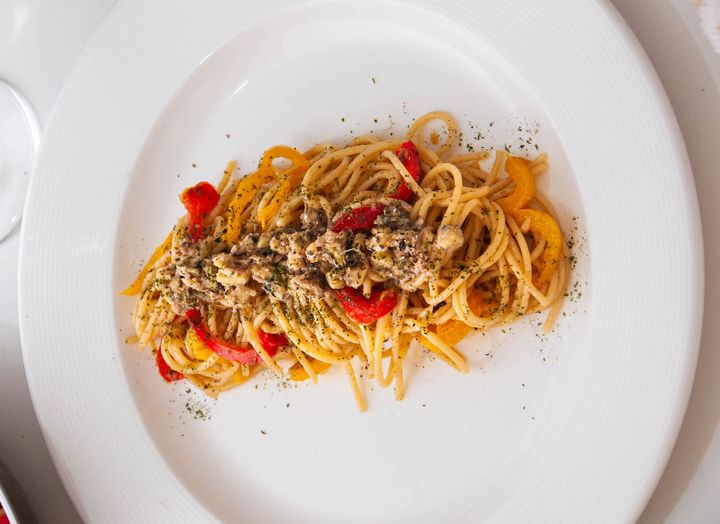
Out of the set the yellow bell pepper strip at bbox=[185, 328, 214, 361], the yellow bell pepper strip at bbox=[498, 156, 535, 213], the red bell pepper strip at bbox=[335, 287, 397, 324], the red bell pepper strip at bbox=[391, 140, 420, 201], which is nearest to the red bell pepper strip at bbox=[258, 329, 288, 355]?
the yellow bell pepper strip at bbox=[185, 328, 214, 361]

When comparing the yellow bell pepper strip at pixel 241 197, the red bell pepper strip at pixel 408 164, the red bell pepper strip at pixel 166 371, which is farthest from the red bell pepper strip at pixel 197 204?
the red bell pepper strip at pixel 408 164

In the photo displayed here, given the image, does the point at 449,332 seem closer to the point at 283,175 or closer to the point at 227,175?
the point at 283,175

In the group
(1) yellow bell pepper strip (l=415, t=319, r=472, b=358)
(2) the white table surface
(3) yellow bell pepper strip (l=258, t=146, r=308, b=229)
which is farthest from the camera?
(3) yellow bell pepper strip (l=258, t=146, r=308, b=229)

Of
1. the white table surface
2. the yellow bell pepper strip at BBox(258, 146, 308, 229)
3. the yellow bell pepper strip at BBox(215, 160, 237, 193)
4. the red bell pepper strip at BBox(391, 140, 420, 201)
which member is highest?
the yellow bell pepper strip at BBox(215, 160, 237, 193)

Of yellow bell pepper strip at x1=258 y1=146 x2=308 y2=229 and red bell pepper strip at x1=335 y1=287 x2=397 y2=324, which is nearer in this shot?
red bell pepper strip at x1=335 y1=287 x2=397 y2=324

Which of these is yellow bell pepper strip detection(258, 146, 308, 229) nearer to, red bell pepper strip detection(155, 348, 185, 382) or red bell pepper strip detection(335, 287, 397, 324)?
red bell pepper strip detection(335, 287, 397, 324)

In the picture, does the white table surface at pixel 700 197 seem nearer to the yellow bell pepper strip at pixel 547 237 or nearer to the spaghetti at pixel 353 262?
the yellow bell pepper strip at pixel 547 237

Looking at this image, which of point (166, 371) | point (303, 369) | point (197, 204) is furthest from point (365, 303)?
point (166, 371)
